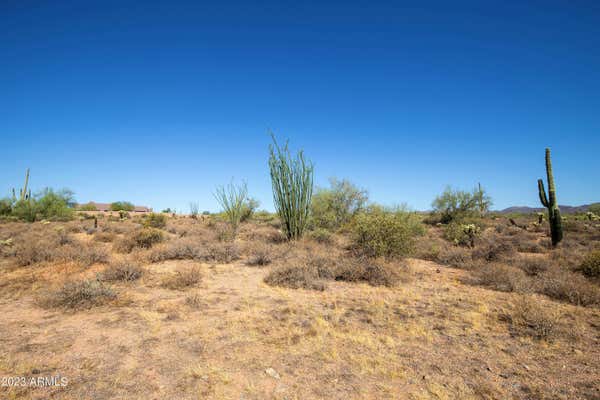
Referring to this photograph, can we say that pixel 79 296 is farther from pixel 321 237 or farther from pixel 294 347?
pixel 321 237

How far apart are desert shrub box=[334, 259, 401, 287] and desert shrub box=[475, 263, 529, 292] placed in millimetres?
2002

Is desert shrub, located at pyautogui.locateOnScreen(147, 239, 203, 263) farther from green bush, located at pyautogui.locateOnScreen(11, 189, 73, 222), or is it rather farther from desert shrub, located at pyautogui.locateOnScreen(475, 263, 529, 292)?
green bush, located at pyautogui.locateOnScreen(11, 189, 73, 222)

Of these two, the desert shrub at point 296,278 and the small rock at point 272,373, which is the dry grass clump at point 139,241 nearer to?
the desert shrub at point 296,278

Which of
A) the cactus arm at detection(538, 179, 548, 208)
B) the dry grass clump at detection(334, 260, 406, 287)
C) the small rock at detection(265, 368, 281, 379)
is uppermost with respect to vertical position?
the cactus arm at detection(538, 179, 548, 208)

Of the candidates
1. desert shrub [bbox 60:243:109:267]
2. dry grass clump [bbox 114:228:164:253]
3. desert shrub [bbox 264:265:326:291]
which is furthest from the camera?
dry grass clump [bbox 114:228:164:253]

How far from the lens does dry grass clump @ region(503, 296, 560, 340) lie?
13.0 feet

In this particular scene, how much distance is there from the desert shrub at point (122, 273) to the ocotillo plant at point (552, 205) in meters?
15.2

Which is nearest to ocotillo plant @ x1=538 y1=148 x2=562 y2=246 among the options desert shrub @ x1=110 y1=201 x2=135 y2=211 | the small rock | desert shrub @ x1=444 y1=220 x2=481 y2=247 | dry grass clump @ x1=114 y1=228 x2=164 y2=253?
desert shrub @ x1=444 y1=220 x2=481 y2=247

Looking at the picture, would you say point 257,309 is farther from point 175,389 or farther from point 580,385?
point 580,385

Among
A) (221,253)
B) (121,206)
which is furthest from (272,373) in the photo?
(121,206)

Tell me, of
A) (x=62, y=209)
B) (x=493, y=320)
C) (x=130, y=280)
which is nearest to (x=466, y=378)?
(x=493, y=320)

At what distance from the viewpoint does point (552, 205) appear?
11977mm

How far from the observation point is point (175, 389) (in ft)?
9.32

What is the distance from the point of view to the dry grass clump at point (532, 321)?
13.0ft
